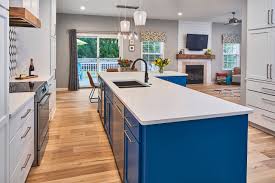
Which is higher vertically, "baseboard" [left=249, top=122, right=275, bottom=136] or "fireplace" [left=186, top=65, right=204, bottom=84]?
"fireplace" [left=186, top=65, right=204, bottom=84]

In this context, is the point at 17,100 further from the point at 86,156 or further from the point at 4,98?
the point at 86,156

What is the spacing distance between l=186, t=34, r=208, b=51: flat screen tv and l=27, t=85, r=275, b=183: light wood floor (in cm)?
654

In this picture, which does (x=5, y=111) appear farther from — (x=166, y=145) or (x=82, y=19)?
(x=82, y=19)

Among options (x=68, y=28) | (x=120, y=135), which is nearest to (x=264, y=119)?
(x=120, y=135)

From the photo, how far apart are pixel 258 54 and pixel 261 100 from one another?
2.49 ft

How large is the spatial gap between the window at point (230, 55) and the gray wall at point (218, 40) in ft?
0.83

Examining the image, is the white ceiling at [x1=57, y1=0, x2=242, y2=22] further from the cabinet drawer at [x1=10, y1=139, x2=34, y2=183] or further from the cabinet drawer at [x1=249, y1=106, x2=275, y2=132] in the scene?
the cabinet drawer at [x1=10, y1=139, x2=34, y2=183]

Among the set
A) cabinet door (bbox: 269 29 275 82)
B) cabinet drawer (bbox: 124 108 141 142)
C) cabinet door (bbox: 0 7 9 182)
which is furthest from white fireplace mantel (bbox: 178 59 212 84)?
cabinet door (bbox: 0 7 9 182)

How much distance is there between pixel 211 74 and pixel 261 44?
22.8 ft

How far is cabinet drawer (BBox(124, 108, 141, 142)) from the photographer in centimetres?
156

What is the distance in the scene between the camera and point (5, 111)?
5.22 feet

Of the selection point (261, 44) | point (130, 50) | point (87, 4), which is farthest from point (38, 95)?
point (130, 50)

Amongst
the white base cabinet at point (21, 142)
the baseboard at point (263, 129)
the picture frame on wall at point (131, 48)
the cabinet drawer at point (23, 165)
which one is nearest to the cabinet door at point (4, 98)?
the white base cabinet at point (21, 142)

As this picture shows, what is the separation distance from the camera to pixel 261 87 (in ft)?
12.7
